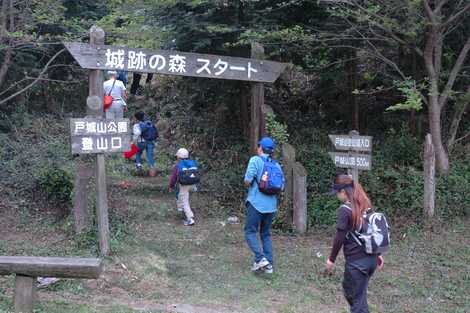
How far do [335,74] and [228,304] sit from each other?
7299mm

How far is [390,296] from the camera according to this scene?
7.42 meters

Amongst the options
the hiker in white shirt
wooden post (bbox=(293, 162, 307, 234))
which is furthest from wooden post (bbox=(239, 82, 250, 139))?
wooden post (bbox=(293, 162, 307, 234))

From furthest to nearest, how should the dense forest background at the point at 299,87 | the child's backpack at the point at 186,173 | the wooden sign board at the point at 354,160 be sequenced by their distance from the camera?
the dense forest background at the point at 299,87 < the child's backpack at the point at 186,173 < the wooden sign board at the point at 354,160

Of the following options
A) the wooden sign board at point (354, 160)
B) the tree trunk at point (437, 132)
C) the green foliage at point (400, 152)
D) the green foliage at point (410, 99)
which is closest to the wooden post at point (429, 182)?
the tree trunk at point (437, 132)

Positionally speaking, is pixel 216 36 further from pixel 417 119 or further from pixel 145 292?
pixel 145 292

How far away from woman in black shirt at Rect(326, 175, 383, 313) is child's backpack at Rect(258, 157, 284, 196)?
6.36 ft

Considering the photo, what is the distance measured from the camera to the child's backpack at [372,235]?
5.20 metres

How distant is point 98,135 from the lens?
7.48 m

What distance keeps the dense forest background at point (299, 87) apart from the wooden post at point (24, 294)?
399 centimetres

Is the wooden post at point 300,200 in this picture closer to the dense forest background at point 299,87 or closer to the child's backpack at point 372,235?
the dense forest background at point 299,87

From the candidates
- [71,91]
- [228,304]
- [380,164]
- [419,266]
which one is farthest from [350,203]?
[71,91]

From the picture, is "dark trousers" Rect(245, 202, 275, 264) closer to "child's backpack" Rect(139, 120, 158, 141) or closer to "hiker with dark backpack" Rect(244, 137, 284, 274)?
"hiker with dark backpack" Rect(244, 137, 284, 274)

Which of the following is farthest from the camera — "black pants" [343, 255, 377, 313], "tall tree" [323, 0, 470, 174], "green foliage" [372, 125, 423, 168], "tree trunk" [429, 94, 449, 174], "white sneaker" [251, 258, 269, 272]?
"green foliage" [372, 125, 423, 168]

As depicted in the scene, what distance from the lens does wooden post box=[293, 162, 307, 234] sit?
955 cm
